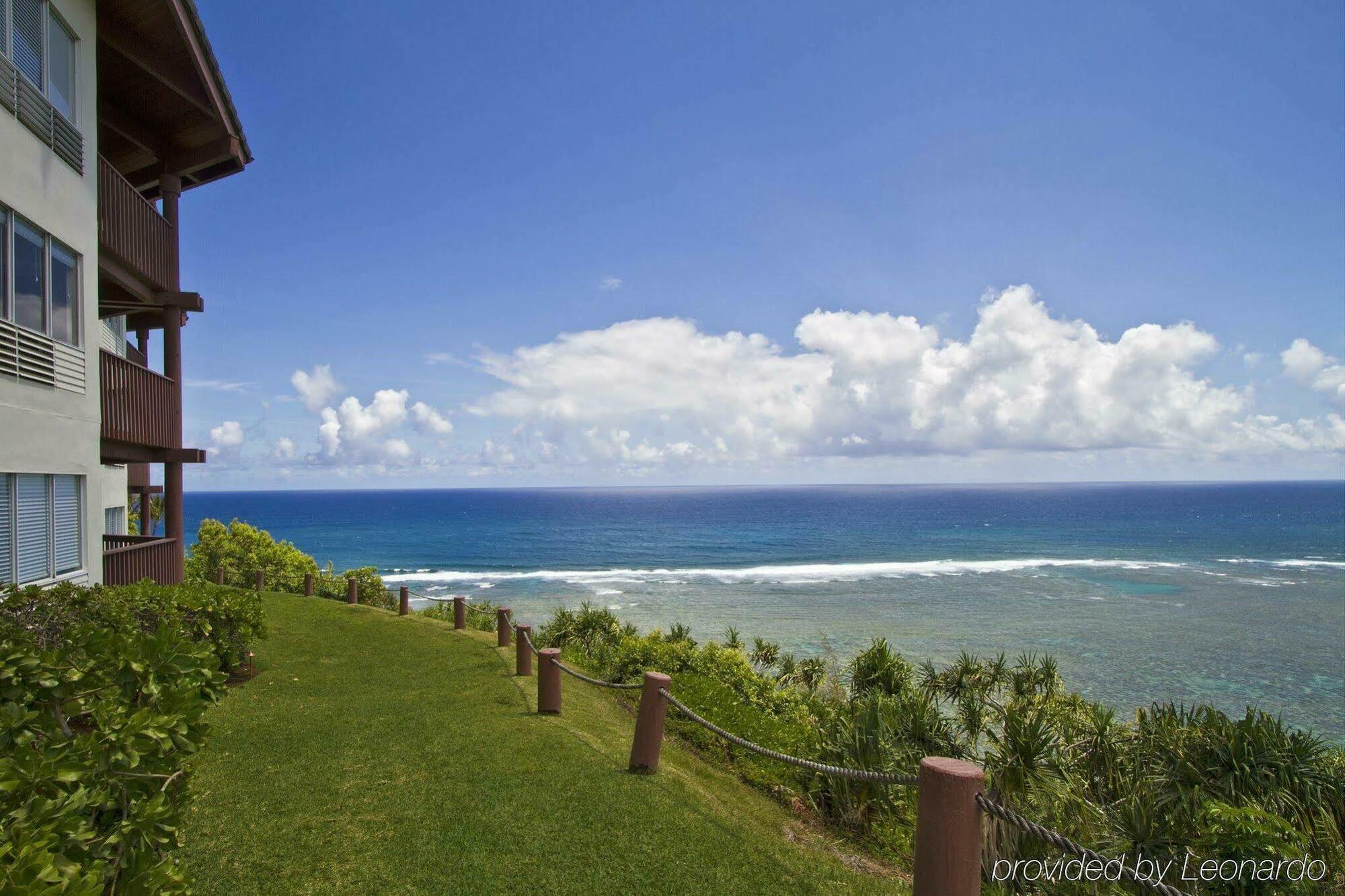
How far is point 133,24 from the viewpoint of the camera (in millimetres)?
11547

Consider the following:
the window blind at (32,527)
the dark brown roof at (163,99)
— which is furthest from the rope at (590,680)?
the dark brown roof at (163,99)

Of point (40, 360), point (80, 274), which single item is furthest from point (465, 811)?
point (80, 274)

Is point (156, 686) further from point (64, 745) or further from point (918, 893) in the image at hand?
point (918, 893)

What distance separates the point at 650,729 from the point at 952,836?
3826 millimetres

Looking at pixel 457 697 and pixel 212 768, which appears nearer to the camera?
pixel 212 768

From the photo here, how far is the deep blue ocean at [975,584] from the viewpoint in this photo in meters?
29.9

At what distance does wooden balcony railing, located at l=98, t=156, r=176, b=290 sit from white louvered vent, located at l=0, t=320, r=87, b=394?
2470 millimetres

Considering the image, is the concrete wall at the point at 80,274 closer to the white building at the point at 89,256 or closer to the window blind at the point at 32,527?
the white building at the point at 89,256

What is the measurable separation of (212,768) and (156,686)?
13.7ft

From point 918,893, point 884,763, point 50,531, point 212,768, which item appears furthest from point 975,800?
point 50,531

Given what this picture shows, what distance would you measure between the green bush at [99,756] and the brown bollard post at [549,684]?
16.6 feet

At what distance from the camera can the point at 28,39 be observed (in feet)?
30.4

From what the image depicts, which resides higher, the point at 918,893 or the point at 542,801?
the point at 918,893

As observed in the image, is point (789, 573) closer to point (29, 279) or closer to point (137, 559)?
point (137, 559)
